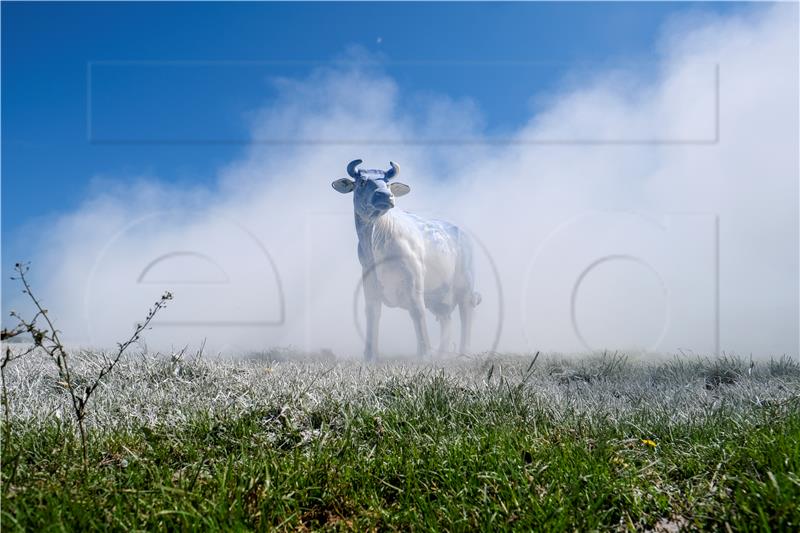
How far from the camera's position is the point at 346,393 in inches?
133

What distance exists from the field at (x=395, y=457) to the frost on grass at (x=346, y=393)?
19mm

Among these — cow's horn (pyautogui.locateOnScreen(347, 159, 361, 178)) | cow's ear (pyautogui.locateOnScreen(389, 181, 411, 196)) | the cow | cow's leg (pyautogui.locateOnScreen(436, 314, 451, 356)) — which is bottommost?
cow's leg (pyautogui.locateOnScreen(436, 314, 451, 356))

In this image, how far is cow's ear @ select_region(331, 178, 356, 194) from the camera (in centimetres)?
690

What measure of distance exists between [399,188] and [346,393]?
167 inches

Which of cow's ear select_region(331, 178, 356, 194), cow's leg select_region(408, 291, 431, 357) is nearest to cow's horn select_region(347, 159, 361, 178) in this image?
cow's ear select_region(331, 178, 356, 194)

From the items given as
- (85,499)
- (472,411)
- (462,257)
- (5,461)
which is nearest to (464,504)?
(472,411)

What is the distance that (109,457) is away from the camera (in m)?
2.47

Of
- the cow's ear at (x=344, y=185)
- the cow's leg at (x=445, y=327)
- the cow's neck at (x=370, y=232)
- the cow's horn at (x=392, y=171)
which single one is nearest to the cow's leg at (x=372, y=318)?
the cow's neck at (x=370, y=232)

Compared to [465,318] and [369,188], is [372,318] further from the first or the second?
[465,318]

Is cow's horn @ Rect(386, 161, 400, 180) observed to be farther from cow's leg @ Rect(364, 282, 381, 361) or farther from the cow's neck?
cow's leg @ Rect(364, 282, 381, 361)

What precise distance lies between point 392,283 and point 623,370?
124 inches

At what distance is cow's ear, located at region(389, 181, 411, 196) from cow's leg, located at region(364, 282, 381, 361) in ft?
4.23

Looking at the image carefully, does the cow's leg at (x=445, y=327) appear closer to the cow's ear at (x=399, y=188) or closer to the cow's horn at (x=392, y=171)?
the cow's ear at (x=399, y=188)

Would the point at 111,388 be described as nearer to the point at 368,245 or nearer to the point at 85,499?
the point at 85,499
